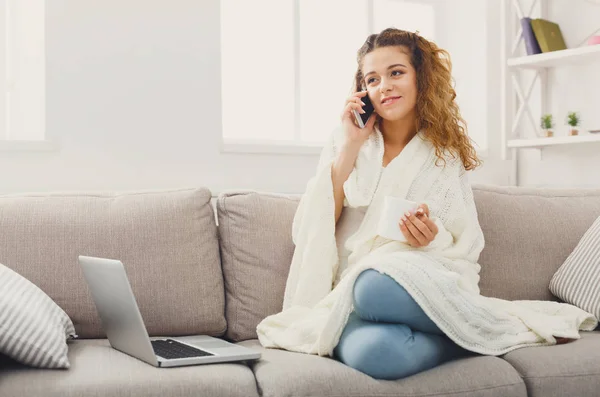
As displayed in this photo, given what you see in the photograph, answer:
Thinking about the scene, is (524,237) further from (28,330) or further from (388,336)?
(28,330)

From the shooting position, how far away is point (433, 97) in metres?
2.22

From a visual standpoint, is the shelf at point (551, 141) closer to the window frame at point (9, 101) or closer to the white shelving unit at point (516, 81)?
the white shelving unit at point (516, 81)

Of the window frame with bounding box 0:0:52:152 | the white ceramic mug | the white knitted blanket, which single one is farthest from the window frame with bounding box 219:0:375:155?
the white ceramic mug

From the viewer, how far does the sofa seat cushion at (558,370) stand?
1754 mm

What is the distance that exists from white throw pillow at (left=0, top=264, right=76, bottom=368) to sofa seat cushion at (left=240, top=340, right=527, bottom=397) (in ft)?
1.43

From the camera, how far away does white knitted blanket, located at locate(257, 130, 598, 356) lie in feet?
5.84

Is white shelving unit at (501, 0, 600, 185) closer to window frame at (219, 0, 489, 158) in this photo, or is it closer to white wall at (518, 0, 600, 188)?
white wall at (518, 0, 600, 188)

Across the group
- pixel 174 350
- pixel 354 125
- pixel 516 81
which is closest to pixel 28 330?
pixel 174 350

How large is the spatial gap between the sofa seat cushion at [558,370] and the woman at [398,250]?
64mm

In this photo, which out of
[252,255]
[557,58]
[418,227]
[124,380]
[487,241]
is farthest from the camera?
[557,58]

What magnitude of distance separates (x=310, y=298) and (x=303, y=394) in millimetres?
490

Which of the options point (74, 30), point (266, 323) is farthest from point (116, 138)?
point (266, 323)

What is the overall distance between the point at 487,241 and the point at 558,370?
2.09 ft

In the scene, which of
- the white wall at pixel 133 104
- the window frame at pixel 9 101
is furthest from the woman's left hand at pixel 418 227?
the window frame at pixel 9 101
